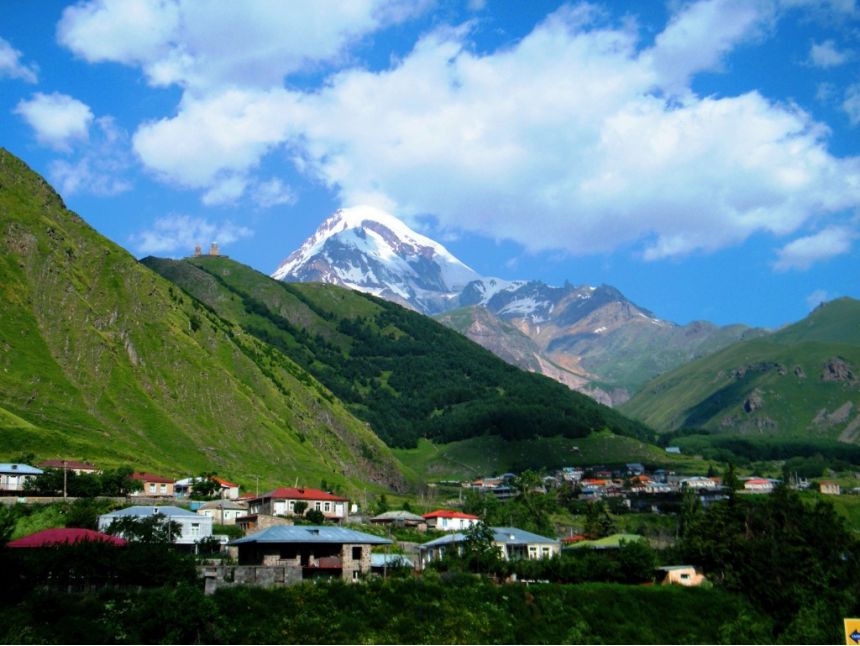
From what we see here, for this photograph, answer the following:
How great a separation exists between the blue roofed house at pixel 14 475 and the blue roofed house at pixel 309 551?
59.9m

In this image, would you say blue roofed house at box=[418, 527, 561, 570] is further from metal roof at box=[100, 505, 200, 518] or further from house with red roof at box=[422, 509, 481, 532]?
house with red roof at box=[422, 509, 481, 532]

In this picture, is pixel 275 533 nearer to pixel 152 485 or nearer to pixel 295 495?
pixel 295 495

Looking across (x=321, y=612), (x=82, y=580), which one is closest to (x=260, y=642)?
(x=321, y=612)

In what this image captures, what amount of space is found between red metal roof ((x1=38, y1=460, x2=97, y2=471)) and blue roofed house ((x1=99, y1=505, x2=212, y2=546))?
32138mm

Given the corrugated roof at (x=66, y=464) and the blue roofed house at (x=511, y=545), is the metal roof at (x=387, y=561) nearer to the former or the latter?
the blue roofed house at (x=511, y=545)

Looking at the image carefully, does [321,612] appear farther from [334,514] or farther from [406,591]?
[334,514]

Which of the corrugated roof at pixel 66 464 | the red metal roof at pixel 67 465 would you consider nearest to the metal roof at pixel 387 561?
the corrugated roof at pixel 66 464

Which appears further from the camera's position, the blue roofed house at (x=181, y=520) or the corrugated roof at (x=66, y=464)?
the corrugated roof at (x=66, y=464)

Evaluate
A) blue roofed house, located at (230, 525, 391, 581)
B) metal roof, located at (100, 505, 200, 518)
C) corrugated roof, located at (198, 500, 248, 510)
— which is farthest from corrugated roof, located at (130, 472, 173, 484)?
blue roofed house, located at (230, 525, 391, 581)

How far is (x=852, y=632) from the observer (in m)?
77.6

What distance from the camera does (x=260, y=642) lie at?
61.7m

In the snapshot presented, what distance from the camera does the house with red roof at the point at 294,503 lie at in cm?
14050

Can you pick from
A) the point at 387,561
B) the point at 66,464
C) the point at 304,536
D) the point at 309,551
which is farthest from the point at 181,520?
the point at 66,464

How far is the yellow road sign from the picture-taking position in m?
74.3
